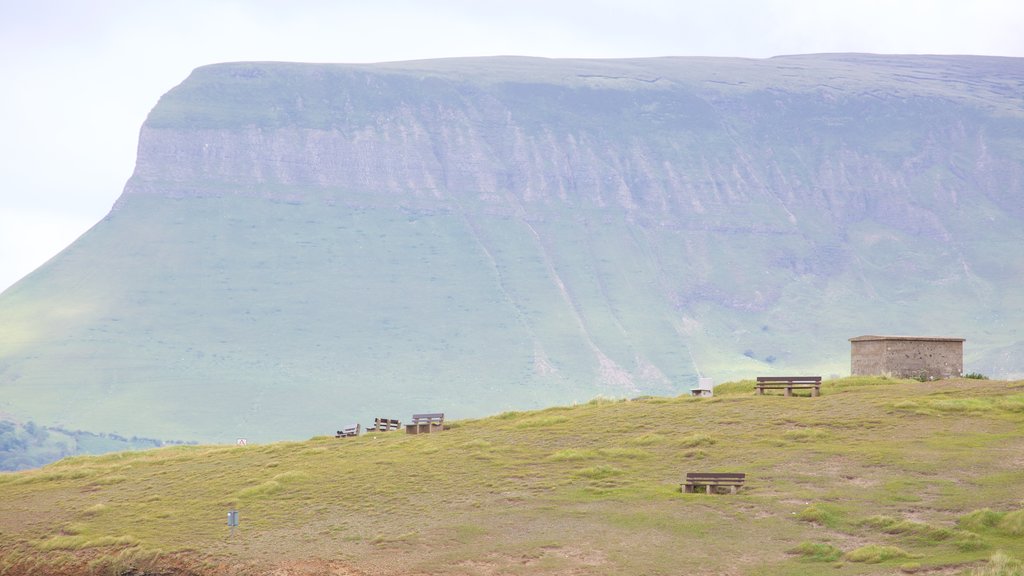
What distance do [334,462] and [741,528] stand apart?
67.9 feet

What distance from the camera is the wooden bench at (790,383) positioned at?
70.7 metres

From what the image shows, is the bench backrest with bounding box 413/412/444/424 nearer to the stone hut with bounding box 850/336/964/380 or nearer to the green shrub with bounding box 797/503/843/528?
the stone hut with bounding box 850/336/964/380

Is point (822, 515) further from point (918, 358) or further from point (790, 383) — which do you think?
point (918, 358)

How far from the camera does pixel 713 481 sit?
54.8 meters

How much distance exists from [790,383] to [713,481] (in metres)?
18.2

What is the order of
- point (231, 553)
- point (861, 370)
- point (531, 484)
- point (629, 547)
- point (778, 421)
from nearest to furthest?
point (629, 547), point (231, 553), point (531, 484), point (778, 421), point (861, 370)

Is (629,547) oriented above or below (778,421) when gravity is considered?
below

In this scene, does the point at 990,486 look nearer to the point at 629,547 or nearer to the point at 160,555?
the point at 629,547

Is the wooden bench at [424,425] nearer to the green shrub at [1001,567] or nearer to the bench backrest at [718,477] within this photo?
the bench backrest at [718,477]

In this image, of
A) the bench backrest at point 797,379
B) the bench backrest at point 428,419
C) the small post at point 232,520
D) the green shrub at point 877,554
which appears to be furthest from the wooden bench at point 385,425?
the green shrub at point 877,554

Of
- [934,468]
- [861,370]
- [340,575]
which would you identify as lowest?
[340,575]

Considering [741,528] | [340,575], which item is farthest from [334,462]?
[741,528]

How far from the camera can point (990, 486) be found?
5253 cm

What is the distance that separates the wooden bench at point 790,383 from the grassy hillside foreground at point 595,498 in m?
0.84
